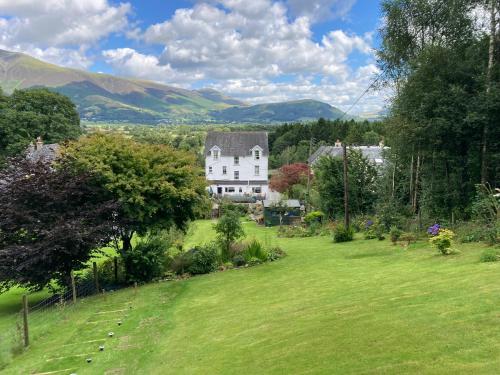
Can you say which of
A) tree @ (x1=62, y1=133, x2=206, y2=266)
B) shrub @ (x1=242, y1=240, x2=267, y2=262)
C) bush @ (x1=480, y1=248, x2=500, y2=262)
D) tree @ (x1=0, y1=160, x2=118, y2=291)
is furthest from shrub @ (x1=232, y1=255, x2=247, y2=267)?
bush @ (x1=480, y1=248, x2=500, y2=262)

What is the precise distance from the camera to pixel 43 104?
62.7 m

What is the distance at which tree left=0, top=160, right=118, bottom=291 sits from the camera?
640 inches

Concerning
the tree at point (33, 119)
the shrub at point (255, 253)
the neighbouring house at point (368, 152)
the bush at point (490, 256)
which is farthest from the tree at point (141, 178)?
the tree at point (33, 119)

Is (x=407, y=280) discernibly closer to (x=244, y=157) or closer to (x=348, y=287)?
(x=348, y=287)

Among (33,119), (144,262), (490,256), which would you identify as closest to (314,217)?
(144,262)

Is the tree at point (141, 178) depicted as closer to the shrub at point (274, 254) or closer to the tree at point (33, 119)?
the shrub at point (274, 254)

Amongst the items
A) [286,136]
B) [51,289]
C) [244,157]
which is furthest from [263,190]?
[51,289]

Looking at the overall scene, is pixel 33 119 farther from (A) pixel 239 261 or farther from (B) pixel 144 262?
(A) pixel 239 261

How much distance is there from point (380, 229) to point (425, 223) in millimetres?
2475

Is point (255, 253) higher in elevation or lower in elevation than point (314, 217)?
higher

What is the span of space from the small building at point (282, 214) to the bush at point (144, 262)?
23019mm

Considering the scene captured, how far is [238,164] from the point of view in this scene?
67375 millimetres

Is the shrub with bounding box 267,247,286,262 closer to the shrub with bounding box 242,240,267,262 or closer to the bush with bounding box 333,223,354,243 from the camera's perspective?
the shrub with bounding box 242,240,267,262

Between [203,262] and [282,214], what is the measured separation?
24.2 meters
